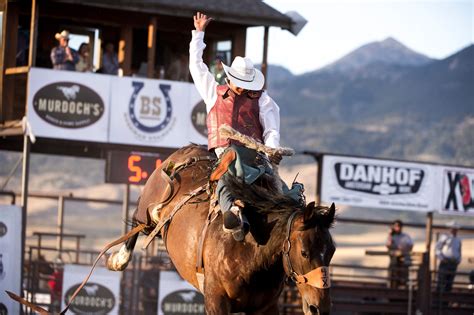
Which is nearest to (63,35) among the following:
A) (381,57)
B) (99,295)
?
(99,295)

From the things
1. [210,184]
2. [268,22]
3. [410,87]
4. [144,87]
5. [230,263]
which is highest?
[410,87]

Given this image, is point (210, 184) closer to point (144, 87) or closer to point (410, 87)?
point (144, 87)

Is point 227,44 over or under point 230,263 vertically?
over

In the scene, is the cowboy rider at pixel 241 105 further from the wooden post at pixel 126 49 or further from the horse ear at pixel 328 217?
the wooden post at pixel 126 49

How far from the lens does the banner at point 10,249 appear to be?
1861 cm

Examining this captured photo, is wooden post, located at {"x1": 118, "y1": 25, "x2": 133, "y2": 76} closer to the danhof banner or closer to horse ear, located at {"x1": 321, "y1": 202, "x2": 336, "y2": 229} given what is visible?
the danhof banner

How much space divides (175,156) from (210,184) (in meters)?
1.22

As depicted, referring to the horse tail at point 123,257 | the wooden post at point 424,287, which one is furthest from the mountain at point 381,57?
the horse tail at point 123,257

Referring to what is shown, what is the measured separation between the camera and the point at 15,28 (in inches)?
799

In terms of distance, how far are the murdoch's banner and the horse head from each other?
10849mm

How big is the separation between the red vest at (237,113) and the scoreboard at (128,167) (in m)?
8.47

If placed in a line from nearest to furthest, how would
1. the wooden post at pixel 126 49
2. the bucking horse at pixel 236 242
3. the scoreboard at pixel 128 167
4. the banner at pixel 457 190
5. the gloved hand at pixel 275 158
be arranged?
the bucking horse at pixel 236 242 → the gloved hand at pixel 275 158 → the scoreboard at pixel 128 167 → the banner at pixel 457 190 → the wooden post at pixel 126 49

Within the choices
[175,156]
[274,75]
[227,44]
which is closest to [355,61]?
[274,75]

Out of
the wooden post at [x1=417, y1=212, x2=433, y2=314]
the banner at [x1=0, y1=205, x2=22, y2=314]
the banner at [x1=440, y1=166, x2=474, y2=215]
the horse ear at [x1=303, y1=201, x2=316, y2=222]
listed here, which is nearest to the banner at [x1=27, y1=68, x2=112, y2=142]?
the banner at [x1=0, y1=205, x2=22, y2=314]
